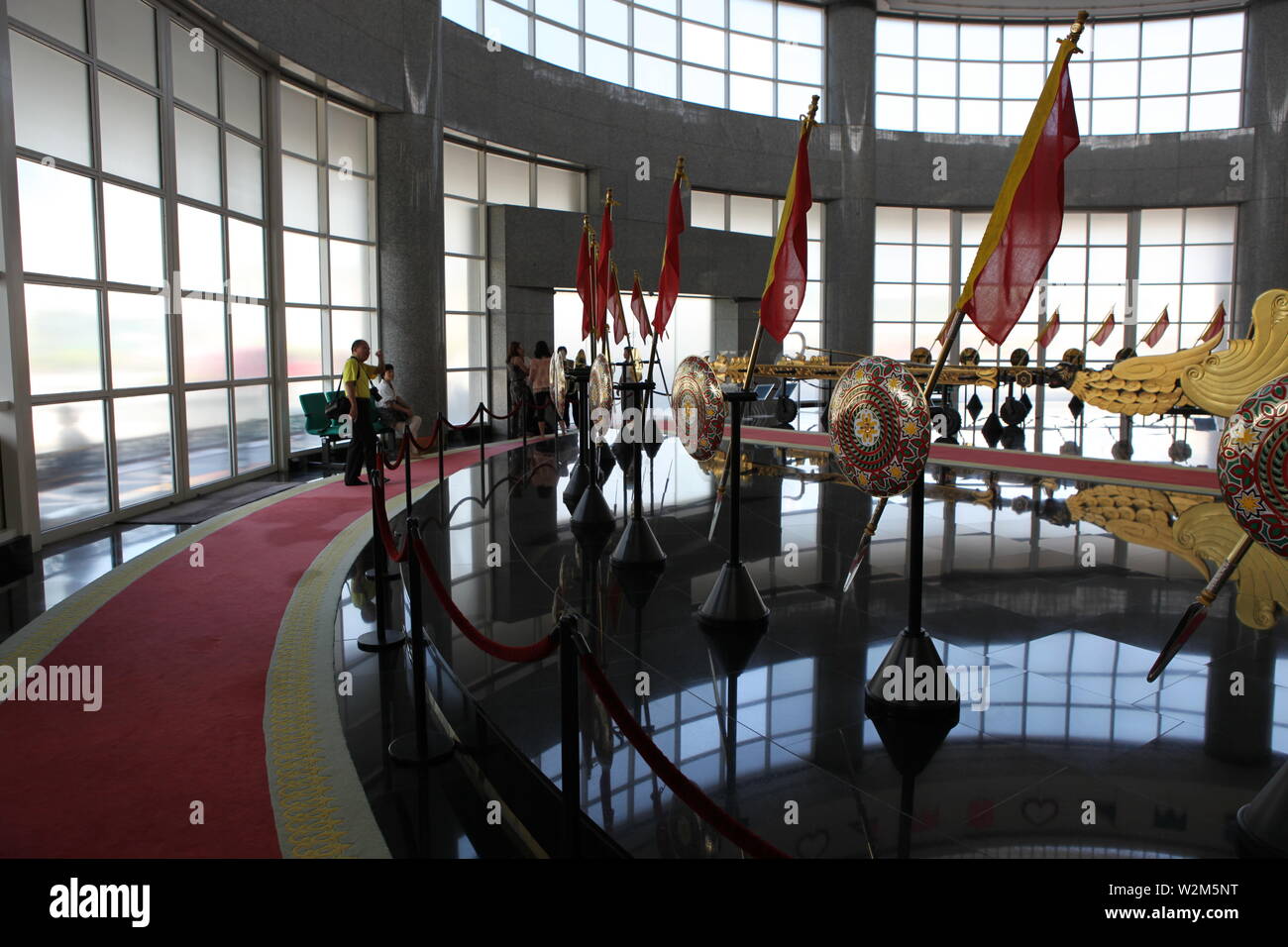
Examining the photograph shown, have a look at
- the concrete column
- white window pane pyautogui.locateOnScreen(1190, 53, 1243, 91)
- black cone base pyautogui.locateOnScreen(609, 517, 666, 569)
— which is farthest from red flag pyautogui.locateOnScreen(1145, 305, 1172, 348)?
black cone base pyautogui.locateOnScreen(609, 517, 666, 569)

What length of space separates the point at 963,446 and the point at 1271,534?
11990 millimetres

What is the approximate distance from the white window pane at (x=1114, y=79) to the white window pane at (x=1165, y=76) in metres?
0.31

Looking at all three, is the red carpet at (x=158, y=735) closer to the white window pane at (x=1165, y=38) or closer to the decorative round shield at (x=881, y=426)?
the decorative round shield at (x=881, y=426)

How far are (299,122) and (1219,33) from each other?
2496 cm

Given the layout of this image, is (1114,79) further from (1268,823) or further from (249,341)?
(1268,823)

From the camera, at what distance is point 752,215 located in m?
23.5

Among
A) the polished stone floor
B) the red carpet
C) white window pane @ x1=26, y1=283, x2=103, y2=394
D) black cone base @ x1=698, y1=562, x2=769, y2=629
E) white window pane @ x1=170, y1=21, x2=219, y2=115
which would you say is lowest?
the red carpet

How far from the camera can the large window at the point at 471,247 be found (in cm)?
1686

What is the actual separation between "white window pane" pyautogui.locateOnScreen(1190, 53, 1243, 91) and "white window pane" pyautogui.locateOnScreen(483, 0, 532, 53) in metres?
19.2

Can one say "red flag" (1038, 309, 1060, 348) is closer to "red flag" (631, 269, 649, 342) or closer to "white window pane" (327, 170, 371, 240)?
"red flag" (631, 269, 649, 342)

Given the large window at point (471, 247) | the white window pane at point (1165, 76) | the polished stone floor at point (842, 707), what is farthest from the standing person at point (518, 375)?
the white window pane at point (1165, 76)

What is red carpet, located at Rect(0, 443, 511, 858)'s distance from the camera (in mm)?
3217
